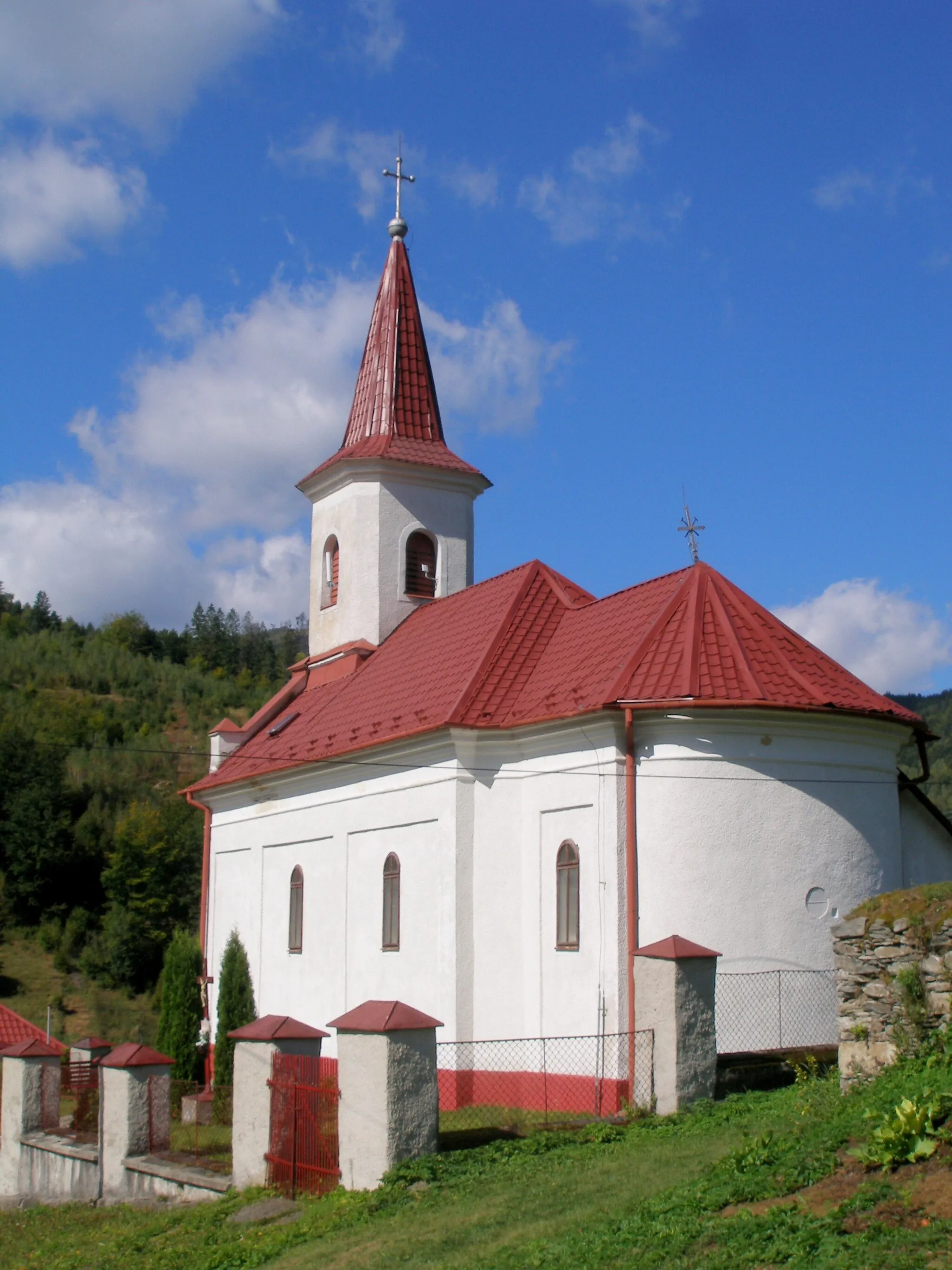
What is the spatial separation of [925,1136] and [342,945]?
14904 millimetres

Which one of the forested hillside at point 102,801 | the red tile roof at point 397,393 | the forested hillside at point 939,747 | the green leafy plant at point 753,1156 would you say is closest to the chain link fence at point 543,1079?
the green leafy plant at point 753,1156

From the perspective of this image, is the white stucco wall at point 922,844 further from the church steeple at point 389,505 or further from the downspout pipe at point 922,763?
the church steeple at point 389,505

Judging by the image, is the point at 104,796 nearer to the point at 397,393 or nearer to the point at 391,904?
the point at 397,393

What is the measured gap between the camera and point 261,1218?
1228 cm

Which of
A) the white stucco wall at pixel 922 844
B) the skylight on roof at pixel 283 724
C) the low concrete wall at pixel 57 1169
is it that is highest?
the skylight on roof at pixel 283 724

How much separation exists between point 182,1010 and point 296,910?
4.66 metres

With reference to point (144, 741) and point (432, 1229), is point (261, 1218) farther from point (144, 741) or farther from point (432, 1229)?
point (144, 741)

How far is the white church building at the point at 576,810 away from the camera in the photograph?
17.2 metres

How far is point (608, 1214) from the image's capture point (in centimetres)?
985

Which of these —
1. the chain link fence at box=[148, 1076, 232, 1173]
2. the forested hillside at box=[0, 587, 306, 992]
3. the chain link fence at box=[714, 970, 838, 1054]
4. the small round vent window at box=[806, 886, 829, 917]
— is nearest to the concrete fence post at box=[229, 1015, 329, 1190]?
the chain link fence at box=[148, 1076, 232, 1173]

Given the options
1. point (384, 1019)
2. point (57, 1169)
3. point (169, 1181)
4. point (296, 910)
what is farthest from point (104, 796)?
point (384, 1019)

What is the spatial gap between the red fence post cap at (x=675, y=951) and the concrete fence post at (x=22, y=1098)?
29.2 ft

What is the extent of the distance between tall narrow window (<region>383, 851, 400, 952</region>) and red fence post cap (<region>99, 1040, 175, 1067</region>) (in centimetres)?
533

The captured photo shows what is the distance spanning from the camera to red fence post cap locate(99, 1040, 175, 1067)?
15.4 meters
